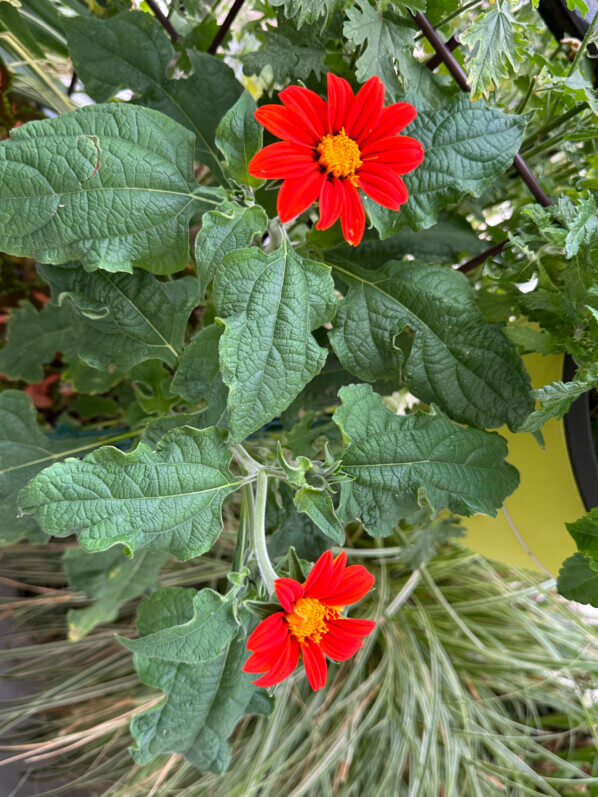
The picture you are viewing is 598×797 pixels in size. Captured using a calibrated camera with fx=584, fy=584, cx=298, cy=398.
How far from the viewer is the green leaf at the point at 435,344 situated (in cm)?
60

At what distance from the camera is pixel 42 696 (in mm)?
1048

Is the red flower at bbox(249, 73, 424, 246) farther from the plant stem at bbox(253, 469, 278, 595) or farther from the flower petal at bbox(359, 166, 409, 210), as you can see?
the plant stem at bbox(253, 469, 278, 595)

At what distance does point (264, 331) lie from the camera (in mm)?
507

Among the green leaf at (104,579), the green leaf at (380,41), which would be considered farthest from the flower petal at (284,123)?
the green leaf at (104,579)

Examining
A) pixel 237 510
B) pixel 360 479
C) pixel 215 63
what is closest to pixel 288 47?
pixel 215 63

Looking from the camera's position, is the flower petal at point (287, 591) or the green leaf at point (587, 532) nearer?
the flower petal at point (287, 591)

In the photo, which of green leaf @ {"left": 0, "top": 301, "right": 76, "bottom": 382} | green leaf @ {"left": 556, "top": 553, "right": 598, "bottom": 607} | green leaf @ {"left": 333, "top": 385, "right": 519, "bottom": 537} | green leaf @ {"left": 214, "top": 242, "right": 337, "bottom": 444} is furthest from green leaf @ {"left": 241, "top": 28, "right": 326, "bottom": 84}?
green leaf @ {"left": 556, "top": 553, "right": 598, "bottom": 607}

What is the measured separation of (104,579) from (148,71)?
2.01 feet

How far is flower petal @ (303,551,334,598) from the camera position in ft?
1.60

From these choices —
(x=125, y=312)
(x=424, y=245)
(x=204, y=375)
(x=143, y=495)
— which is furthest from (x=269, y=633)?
(x=424, y=245)

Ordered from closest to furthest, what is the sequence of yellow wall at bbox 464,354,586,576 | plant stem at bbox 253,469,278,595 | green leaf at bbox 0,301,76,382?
plant stem at bbox 253,469,278,595 < yellow wall at bbox 464,354,586,576 < green leaf at bbox 0,301,76,382

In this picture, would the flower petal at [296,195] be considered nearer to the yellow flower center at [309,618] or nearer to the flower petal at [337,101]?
the flower petal at [337,101]

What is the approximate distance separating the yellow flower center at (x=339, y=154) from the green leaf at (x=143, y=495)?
25 centimetres

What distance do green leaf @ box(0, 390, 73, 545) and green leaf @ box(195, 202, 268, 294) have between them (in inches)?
13.5
